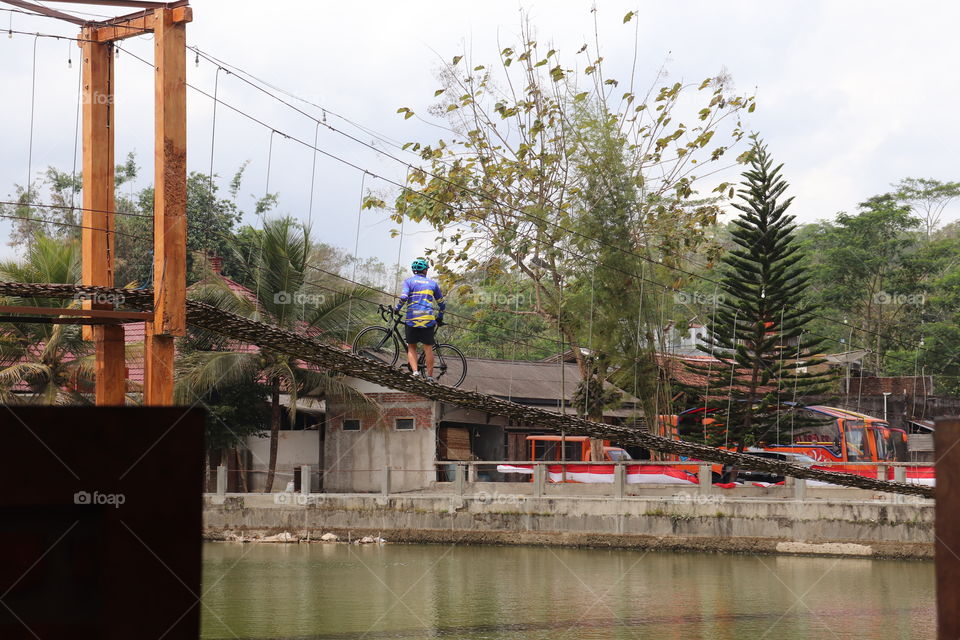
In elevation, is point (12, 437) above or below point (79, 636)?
above

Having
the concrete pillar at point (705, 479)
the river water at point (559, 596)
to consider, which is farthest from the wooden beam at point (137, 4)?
the concrete pillar at point (705, 479)

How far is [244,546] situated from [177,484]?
16255 millimetres

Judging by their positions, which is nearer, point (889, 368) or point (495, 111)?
point (495, 111)

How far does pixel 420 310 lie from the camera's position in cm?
982

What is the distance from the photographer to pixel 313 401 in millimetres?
20844

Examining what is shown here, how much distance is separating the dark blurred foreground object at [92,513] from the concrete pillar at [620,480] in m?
Result: 14.8

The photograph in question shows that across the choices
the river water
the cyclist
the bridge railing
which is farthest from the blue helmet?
the bridge railing

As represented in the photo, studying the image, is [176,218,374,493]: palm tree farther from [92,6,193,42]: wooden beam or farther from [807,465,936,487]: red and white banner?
[92,6,193,42]: wooden beam

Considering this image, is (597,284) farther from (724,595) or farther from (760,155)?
(724,595)

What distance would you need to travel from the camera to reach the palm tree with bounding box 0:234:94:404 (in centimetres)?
1628

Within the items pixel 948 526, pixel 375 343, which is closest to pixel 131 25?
pixel 948 526

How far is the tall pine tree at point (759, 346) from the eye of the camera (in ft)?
59.8

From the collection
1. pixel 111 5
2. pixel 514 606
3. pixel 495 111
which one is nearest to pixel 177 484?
pixel 111 5

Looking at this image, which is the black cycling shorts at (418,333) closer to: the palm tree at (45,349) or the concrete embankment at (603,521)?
the concrete embankment at (603,521)
